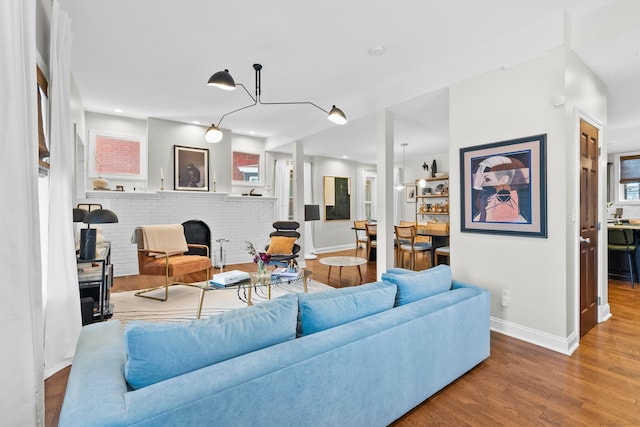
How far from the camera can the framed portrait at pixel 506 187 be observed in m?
2.67

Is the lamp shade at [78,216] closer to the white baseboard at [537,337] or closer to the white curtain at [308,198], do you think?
the white baseboard at [537,337]

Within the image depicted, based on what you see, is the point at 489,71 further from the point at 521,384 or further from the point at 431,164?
the point at 431,164

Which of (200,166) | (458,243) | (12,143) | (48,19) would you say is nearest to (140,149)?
(200,166)

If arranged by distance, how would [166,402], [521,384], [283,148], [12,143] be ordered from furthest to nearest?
1. [283,148]
2. [521,384]
3. [12,143]
4. [166,402]

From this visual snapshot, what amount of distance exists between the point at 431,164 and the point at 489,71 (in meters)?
5.62

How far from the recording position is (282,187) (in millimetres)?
7469

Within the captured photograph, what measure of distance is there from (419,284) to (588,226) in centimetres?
212

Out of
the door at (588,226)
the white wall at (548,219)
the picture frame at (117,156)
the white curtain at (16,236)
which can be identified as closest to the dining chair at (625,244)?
the door at (588,226)

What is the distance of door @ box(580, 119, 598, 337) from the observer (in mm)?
2822

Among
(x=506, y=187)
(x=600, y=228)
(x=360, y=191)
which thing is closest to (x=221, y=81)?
(x=506, y=187)

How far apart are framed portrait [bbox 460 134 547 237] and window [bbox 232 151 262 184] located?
4813 mm

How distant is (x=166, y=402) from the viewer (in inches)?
39.3

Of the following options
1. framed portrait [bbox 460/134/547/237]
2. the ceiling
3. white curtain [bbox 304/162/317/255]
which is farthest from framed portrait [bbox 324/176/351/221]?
framed portrait [bbox 460/134/547/237]

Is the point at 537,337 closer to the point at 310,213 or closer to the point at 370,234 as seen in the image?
the point at 370,234
